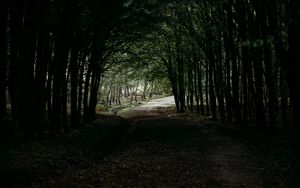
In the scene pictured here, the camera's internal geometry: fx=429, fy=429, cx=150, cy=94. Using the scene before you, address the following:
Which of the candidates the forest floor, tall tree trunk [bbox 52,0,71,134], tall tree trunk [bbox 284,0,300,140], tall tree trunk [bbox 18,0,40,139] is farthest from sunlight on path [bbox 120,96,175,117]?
tall tree trunk [bbox 284,0,300,140]

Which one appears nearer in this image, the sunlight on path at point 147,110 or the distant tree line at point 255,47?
the distant tree line at point 255,47

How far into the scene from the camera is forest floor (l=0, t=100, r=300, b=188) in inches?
452

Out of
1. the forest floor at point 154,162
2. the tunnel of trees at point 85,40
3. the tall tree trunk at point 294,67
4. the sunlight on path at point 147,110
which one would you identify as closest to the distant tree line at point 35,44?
the tunnel of trees at point 85,40

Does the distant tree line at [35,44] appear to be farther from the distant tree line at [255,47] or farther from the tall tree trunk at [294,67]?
the tall tree trunk at [294,67]

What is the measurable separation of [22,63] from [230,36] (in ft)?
46.4

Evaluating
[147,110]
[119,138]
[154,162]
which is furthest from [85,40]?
[147,110]

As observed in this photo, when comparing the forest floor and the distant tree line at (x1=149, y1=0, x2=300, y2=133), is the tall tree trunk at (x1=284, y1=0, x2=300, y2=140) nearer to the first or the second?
the distant tree line at (x1=149, y1=0, x2=300, y2=133)

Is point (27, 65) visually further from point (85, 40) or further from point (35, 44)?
point (85, 40)

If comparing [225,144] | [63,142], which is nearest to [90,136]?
[63,142]

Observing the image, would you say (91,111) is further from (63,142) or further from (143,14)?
(63,142)

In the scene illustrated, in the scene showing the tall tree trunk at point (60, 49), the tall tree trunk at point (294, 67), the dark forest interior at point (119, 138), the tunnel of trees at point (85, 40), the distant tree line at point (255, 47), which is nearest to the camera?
the dark forest interior at point (119, 138)

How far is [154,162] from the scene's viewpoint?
1488cm

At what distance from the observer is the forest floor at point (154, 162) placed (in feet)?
37.6

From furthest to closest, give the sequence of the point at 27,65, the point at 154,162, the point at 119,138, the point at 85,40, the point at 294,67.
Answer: the point at 85,40 → the point at 119,138 → the point at 27,65 → the point at 294,67 → the point at 154,162
